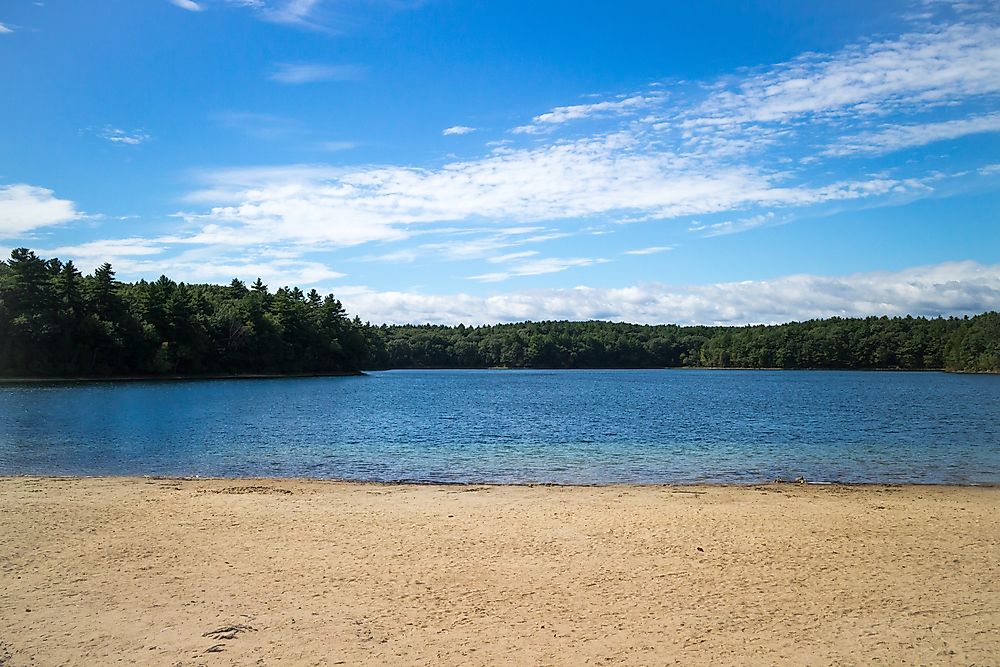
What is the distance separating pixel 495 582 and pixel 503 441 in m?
20.3

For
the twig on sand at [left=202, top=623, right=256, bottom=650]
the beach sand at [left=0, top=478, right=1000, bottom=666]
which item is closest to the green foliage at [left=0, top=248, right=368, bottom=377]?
the beach sand at [left=0, top=478, right=1000, bottom=666]

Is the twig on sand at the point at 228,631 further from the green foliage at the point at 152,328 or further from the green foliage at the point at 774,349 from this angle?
the green foliage at the point at 774,349

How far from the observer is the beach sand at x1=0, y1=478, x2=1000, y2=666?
7121 mm

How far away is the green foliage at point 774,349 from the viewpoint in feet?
461

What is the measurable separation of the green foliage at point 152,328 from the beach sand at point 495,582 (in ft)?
239

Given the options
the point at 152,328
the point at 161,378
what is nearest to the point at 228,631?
the point at 152,328

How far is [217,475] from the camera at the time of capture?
20562 millimetres

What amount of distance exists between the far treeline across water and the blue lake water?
1181 inches

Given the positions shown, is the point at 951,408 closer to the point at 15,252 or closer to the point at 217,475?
the point at 217,475

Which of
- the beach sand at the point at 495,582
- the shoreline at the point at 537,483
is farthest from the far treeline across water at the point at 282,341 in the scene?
the beach sand at the point at 495,582

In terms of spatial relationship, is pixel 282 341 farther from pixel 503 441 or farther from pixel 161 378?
pixel 503 441

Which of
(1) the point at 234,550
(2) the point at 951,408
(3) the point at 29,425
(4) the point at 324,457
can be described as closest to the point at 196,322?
(3) the point at 29,425

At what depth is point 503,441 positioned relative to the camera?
2955 centimetres

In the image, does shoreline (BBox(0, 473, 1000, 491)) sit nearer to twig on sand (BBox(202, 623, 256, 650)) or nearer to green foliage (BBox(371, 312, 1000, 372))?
twig on sand (BBox(202, 623, 256, 650))
